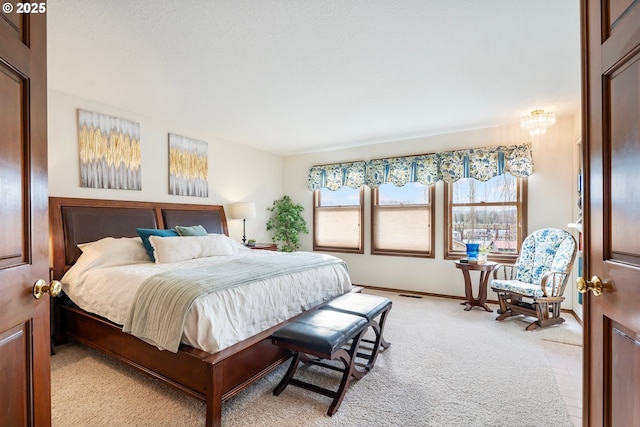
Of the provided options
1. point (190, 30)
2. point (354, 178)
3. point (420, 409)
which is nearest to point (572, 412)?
point (420, 409)

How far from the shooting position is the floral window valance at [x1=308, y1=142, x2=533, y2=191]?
14.0 feet

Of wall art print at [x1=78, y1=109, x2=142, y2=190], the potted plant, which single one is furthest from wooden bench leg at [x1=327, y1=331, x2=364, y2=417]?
the potted plant

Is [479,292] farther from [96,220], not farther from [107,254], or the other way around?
[96,220]

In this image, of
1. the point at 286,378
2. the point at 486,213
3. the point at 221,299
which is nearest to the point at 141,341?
the point at 221,299

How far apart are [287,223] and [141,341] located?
380 cm

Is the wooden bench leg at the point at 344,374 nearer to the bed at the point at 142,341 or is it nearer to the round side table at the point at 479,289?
the bed at the point at 142,341

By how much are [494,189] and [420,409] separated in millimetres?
3514

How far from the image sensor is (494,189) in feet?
14.8

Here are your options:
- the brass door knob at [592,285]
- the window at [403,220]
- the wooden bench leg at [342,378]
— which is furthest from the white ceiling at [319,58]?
the wooden bench leg at [342,378]

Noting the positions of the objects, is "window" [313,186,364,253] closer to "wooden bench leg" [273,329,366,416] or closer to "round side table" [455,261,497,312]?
"round side table" [455,261,497,312]

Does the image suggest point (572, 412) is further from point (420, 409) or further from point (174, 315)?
point (174, 315)

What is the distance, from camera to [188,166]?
4605 millimetres

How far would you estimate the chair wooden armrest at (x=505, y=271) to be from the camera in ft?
13.4

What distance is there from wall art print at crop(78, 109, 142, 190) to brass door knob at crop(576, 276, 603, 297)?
4.34 m
